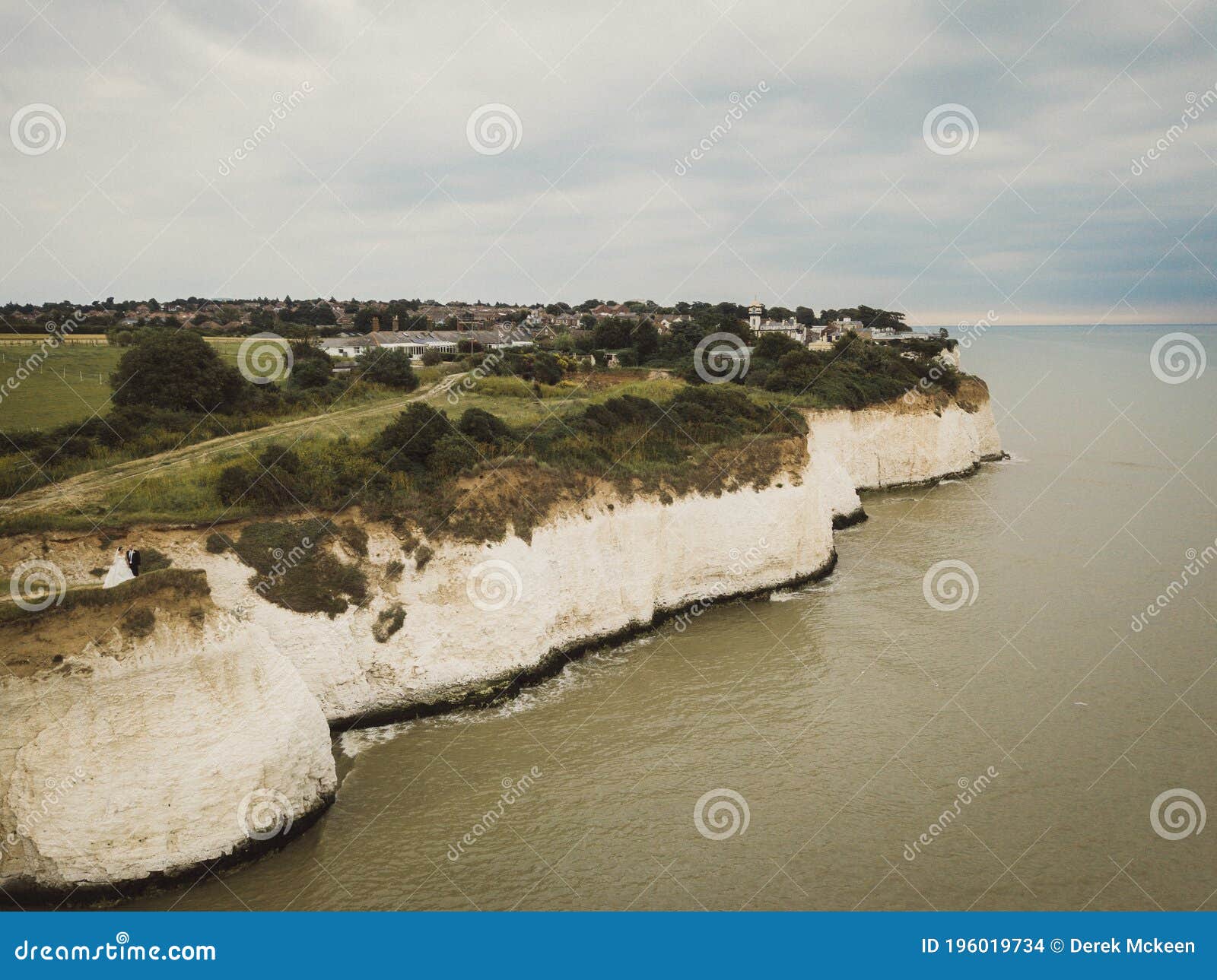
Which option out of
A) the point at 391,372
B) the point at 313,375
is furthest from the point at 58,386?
the point at 391,372

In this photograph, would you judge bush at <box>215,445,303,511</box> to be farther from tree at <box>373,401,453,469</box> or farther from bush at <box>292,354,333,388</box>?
bush at <box>292,354,333,388</box>

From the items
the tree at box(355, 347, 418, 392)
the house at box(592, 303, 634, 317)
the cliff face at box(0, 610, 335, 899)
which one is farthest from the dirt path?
the house at box(592, 303, 634, 317)

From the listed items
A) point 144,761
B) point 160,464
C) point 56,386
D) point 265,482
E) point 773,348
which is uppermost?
point 773,348

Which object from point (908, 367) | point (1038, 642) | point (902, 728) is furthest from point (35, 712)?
point (908, 367)

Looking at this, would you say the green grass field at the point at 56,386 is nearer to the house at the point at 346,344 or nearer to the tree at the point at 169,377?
the tree at the point at 169,377

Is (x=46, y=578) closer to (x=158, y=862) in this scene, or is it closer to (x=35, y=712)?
(x=35, y=712)

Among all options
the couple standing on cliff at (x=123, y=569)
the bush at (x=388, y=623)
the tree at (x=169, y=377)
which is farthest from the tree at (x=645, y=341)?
the couple standing on cliff at (x=123, y=569)

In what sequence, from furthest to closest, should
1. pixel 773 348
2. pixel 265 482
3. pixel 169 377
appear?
pixel 773 348 → pixel 169 377 → pixel 265 482

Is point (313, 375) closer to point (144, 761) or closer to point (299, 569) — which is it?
point (299, 569)
